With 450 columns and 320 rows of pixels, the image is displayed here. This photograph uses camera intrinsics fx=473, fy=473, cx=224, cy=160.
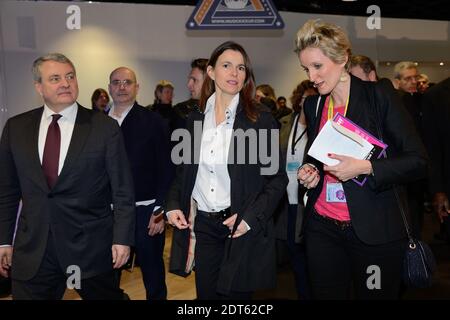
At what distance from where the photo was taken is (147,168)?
11.8 feet

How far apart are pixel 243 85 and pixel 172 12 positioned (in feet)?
16.6

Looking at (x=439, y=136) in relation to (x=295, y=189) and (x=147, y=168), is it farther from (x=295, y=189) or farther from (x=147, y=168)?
(x=147, y=168)

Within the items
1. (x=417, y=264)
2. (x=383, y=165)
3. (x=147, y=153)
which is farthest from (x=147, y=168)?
(x=417, y=264)

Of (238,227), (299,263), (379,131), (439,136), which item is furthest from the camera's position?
(299,263)

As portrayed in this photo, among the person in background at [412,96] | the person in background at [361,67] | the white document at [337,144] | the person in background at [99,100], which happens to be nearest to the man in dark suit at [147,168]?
the person in background at [361,67]

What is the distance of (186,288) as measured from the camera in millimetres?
4359

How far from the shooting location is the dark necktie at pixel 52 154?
245 centimetres

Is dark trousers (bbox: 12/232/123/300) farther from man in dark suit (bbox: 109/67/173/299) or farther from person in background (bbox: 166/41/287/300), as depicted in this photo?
man in dark suit (bbox: 109/67/173/299)

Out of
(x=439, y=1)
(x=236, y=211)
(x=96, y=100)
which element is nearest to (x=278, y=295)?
(x=236, y=211)

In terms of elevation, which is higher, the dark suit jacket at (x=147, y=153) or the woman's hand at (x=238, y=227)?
the dark suit jacket at (x=147, y=153)

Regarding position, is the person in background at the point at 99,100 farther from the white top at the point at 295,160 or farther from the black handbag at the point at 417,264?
the black handbag at the point at 417,264

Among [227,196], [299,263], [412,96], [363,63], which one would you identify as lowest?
[299,263]

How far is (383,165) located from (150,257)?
7.15 feet

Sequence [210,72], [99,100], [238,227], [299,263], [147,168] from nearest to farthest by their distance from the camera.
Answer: [238,227] → [210,72] → [147,168] → [299,263] → [99,100]
